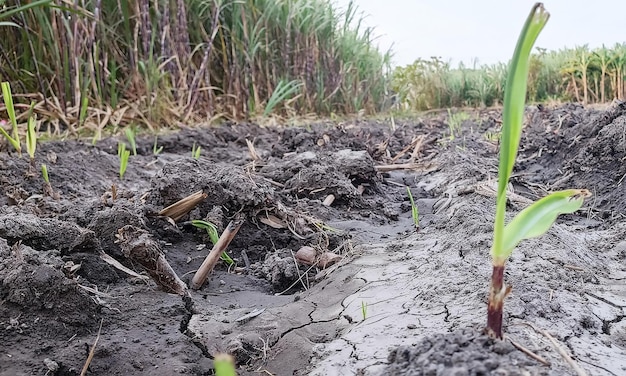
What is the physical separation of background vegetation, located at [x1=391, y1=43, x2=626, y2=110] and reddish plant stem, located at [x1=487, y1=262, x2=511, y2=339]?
285 inches

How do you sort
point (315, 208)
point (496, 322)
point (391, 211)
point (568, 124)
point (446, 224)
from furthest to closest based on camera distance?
point (568, 124), point (391, 211), point (315, 208), point (446, 224), point (496, 322)

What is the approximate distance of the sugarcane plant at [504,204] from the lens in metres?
0.62

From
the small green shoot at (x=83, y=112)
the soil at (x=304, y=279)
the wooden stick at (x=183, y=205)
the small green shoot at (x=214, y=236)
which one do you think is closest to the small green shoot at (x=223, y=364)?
the soil at (x=304, y=279)

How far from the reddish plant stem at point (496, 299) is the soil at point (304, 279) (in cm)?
2

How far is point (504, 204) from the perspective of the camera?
2.16ft

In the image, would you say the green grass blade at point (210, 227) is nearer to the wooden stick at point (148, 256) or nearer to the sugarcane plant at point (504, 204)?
the wooden stick at point (148, 256)

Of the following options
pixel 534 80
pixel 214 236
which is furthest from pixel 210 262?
pixel 534 80

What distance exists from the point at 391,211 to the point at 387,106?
8010 mm

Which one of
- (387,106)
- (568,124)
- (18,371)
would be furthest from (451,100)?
(18,371)

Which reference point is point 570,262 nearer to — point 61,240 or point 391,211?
point 391,211

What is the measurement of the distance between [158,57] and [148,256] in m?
3.68

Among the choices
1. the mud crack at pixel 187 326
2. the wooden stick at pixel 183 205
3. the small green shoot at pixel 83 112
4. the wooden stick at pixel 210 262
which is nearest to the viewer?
the mud crack at pixel 187 326

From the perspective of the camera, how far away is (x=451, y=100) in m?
10.2

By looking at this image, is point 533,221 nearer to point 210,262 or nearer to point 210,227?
point 210,262
